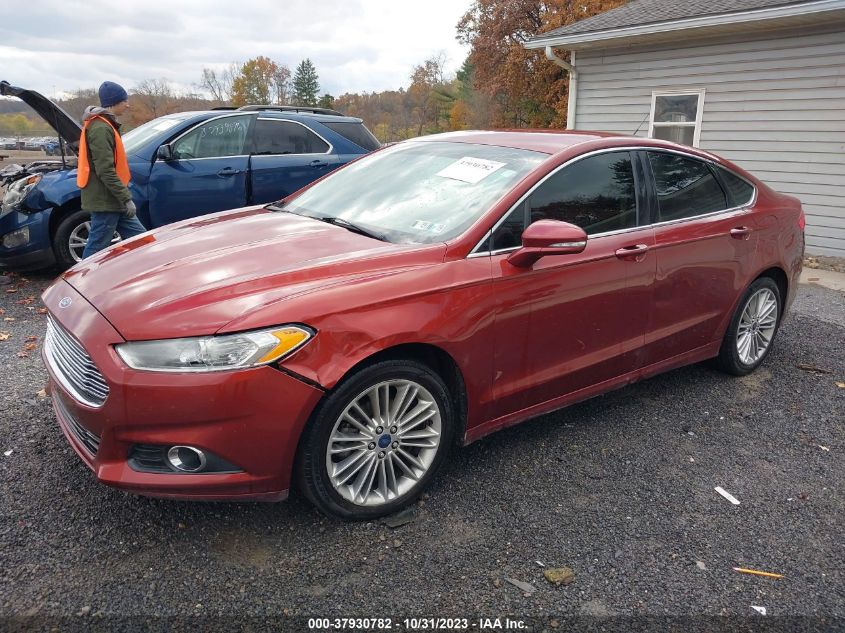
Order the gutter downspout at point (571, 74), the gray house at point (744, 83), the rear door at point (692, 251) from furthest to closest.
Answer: the gutter downspout at point (571, 74), the gray house at point (744, 83), the rear door at point (692, 251)

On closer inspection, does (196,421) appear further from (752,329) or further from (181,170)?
(181,170)

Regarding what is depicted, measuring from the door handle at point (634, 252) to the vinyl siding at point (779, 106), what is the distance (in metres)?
7.10

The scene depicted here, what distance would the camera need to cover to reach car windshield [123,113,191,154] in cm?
673

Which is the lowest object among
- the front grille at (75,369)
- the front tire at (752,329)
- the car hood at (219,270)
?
Answer: the front tire at (752,329)

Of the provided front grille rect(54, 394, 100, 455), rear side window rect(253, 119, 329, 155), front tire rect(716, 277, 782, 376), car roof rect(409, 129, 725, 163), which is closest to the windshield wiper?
car roof rect(409, 129, 725, 163)

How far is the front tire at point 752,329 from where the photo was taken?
167 inches

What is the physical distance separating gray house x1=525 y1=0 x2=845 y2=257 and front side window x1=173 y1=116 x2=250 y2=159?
5.69 metres

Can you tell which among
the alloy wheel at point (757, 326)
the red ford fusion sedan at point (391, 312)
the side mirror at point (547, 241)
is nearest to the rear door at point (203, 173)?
the red ford fusion sedan at point (391, 312)

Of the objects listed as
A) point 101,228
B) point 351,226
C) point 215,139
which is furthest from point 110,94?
point 351,226

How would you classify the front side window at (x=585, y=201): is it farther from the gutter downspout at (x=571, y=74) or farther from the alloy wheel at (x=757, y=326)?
the gutter downspout at (x=571, y=74)

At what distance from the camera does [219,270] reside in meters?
2.63

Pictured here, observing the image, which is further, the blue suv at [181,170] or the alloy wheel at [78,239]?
the alloy wheel at [78,239]

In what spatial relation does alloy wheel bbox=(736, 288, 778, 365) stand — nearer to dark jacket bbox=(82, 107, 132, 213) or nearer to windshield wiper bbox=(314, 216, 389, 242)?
windshield wiper bbox=(314, 216, 389, 242)

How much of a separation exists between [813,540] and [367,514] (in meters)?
1.90
